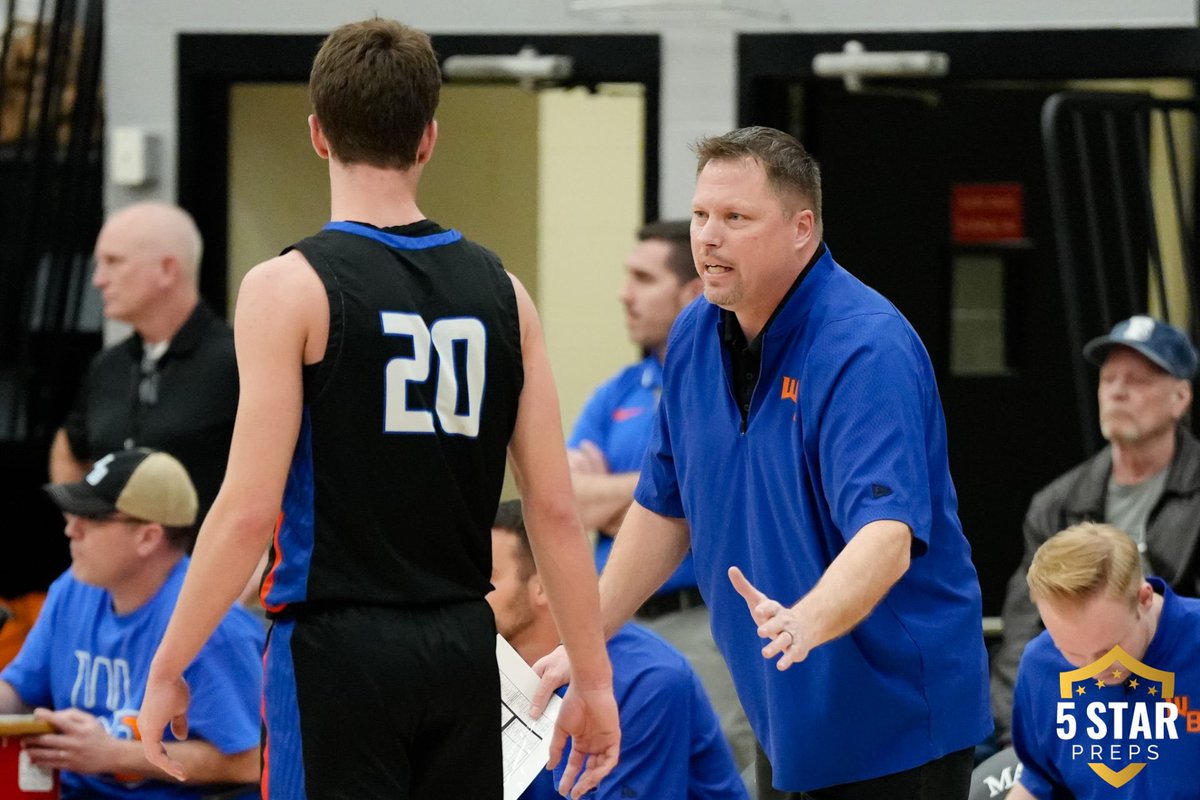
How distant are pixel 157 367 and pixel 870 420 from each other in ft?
11.4

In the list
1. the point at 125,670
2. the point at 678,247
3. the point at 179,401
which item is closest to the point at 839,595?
the point at 125,670

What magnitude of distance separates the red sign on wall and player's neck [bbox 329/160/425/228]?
19.3ft

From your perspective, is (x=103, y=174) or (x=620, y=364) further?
(x=620, y=364)

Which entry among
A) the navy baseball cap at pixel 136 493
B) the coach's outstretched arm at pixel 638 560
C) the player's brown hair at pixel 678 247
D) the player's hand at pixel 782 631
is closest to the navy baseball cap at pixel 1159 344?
the player's brown hair at pixel 678 247

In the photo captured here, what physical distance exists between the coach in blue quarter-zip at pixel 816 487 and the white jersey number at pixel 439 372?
44cm

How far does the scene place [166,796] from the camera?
166 inches

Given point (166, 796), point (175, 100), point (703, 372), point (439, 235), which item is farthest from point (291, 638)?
point (175, 100)

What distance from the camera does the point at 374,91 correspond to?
2.64m

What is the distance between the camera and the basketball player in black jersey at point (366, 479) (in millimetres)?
2586

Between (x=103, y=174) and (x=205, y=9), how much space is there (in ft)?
2.34

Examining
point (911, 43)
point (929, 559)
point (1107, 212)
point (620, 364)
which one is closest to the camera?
point (929, 559)

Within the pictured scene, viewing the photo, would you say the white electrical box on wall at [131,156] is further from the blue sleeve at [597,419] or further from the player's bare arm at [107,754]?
the player's bare arm at [107,754]

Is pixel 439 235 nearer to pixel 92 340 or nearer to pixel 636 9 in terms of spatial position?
pixel 636 9

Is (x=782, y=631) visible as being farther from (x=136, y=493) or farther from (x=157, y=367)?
(x=157, y=367)
